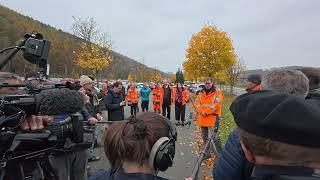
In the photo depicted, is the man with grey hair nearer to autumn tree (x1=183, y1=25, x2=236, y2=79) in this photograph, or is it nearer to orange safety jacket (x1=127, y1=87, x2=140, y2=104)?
orange safety jacket (x1=127, y1=87, x2=140, y2=104)

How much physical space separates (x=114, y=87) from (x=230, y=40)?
98.6 feet

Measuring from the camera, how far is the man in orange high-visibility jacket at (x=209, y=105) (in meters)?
7.98

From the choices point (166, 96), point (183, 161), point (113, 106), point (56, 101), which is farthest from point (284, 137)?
point (166, 96)

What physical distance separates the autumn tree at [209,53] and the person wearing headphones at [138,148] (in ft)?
112

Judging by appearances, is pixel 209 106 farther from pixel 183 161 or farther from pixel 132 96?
pixel 132 96

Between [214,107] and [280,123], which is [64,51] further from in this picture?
[280,123]

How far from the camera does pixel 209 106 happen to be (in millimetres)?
8031

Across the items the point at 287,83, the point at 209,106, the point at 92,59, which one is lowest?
the point at 209,106

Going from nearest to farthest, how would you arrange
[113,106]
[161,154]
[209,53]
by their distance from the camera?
[161,154]
[113,106]
[209,53]

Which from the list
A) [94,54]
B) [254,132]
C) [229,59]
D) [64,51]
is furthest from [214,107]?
[64,51]

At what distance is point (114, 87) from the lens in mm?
10023

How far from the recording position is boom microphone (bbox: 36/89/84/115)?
218 cm

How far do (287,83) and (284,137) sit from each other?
136 centimetres

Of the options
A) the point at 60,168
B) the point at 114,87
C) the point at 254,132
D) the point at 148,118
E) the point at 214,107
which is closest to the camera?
the point at 254,132
